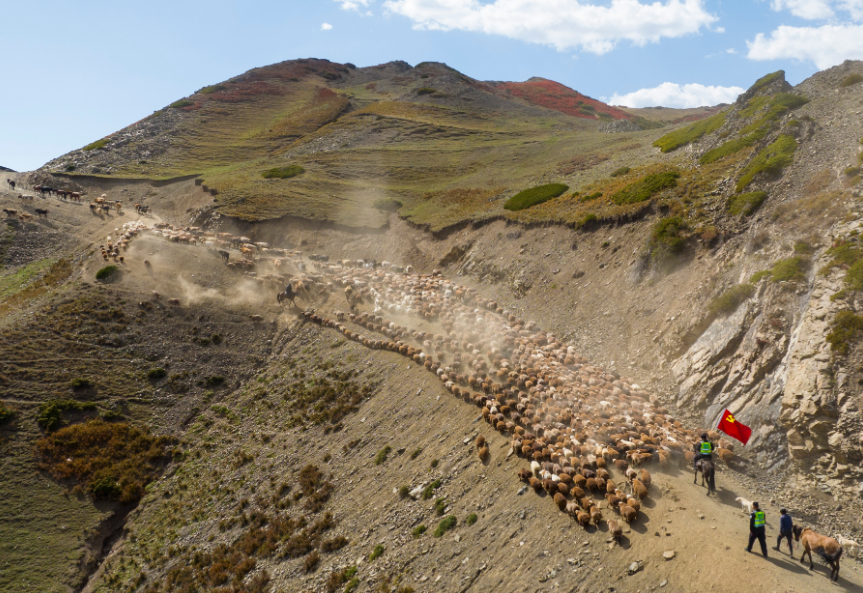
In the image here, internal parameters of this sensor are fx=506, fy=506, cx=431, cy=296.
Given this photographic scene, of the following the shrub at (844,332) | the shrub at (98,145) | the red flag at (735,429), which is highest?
the shrub at (98,145)

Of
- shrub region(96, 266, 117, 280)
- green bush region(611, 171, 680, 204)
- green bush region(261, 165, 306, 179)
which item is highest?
green bush region(261, 165, 306, 179)

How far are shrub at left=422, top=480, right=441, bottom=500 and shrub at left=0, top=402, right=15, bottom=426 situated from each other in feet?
99.2

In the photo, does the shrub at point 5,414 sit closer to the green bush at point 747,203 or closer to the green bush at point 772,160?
the green bush at point 747,203

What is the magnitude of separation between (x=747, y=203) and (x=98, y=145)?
119m

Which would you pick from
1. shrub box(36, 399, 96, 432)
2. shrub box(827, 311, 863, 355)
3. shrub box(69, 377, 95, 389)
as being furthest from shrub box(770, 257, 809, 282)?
shrub box(69, 377, 95, 389)

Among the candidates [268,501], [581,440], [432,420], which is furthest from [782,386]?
[268,501]

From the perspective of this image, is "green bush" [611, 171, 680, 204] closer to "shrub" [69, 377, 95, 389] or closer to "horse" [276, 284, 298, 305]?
"horse" [276, 284, 298, 305]

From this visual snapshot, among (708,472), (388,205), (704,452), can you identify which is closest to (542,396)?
(704,452)

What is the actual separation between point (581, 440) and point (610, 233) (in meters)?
25.0

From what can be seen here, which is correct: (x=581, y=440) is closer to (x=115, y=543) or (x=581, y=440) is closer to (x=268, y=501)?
(x=268, y=501)

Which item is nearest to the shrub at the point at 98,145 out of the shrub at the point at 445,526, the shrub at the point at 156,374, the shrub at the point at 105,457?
the shrub at the point at 156,374

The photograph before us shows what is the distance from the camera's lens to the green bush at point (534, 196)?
57656 mm

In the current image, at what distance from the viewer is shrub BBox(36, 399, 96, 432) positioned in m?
35.6

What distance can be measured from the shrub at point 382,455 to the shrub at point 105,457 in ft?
56.6
